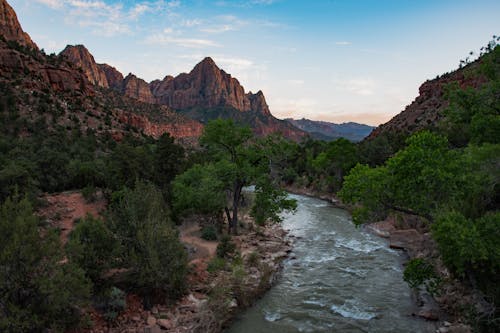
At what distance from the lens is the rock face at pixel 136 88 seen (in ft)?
607

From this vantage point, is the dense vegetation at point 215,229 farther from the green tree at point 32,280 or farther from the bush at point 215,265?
the bush at point 215,265

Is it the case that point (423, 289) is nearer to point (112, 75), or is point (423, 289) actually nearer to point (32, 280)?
point (32, 280)

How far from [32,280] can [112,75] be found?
207 metres

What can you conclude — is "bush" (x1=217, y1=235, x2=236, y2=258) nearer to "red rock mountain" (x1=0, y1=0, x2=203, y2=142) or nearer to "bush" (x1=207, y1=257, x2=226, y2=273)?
"bush" (x1=207, y1=257, x2=226, y2=273)

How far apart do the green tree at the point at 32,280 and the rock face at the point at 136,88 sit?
19047 cm

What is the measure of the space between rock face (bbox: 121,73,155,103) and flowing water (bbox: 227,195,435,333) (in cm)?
18444

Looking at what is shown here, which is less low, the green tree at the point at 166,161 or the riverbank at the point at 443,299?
the green tree at the point at 166,161

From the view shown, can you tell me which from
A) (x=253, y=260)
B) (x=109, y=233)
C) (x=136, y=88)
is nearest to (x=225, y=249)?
(x=253, y=260)

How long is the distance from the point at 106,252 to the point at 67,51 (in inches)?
6979

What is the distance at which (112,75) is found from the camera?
620 feet

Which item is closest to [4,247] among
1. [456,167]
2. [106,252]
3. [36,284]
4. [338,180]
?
[36,284]

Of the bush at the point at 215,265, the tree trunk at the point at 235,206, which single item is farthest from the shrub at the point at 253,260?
the tree trunk at the point at 235,206

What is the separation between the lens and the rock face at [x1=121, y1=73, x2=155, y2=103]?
607ft

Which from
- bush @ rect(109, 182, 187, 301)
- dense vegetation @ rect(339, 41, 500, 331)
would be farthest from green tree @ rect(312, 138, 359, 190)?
bush @ rect(109, 182, 187, 301)
